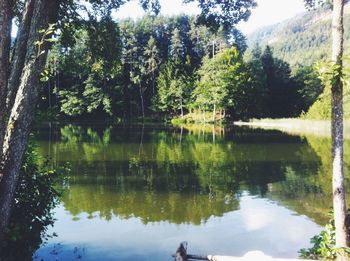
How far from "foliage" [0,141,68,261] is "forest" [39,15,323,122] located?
58.1 meters

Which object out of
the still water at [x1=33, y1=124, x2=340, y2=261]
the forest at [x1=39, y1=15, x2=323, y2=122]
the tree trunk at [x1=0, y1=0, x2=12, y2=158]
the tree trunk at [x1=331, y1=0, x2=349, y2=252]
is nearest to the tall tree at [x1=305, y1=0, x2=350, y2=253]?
the tree trunk at [x1=331, y1=0, x2=349, y2=252]

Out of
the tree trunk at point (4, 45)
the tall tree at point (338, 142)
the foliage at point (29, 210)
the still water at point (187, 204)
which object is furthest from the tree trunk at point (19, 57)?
the tall tree at point (338, 142)

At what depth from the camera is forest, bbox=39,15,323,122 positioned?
70312 millimetres

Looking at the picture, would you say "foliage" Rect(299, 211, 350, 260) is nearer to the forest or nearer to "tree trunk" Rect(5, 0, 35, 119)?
"tree trunk" Rect(5, 0, 35, 119)

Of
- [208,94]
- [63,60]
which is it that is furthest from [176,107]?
[63,60]

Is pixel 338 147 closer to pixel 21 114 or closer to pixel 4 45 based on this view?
pixel 21 114

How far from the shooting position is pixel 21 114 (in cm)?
732

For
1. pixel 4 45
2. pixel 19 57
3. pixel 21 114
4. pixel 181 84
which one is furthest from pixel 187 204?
pixel 181 84

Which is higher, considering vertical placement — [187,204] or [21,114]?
[21,114]

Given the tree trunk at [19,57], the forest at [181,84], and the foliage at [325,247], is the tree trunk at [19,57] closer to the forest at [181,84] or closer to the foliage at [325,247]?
the foliage at [325,247]

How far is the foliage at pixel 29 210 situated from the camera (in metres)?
7.86

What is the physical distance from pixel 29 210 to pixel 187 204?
323 inches

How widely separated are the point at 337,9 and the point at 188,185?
13305 mm

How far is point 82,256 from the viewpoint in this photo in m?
10.7
